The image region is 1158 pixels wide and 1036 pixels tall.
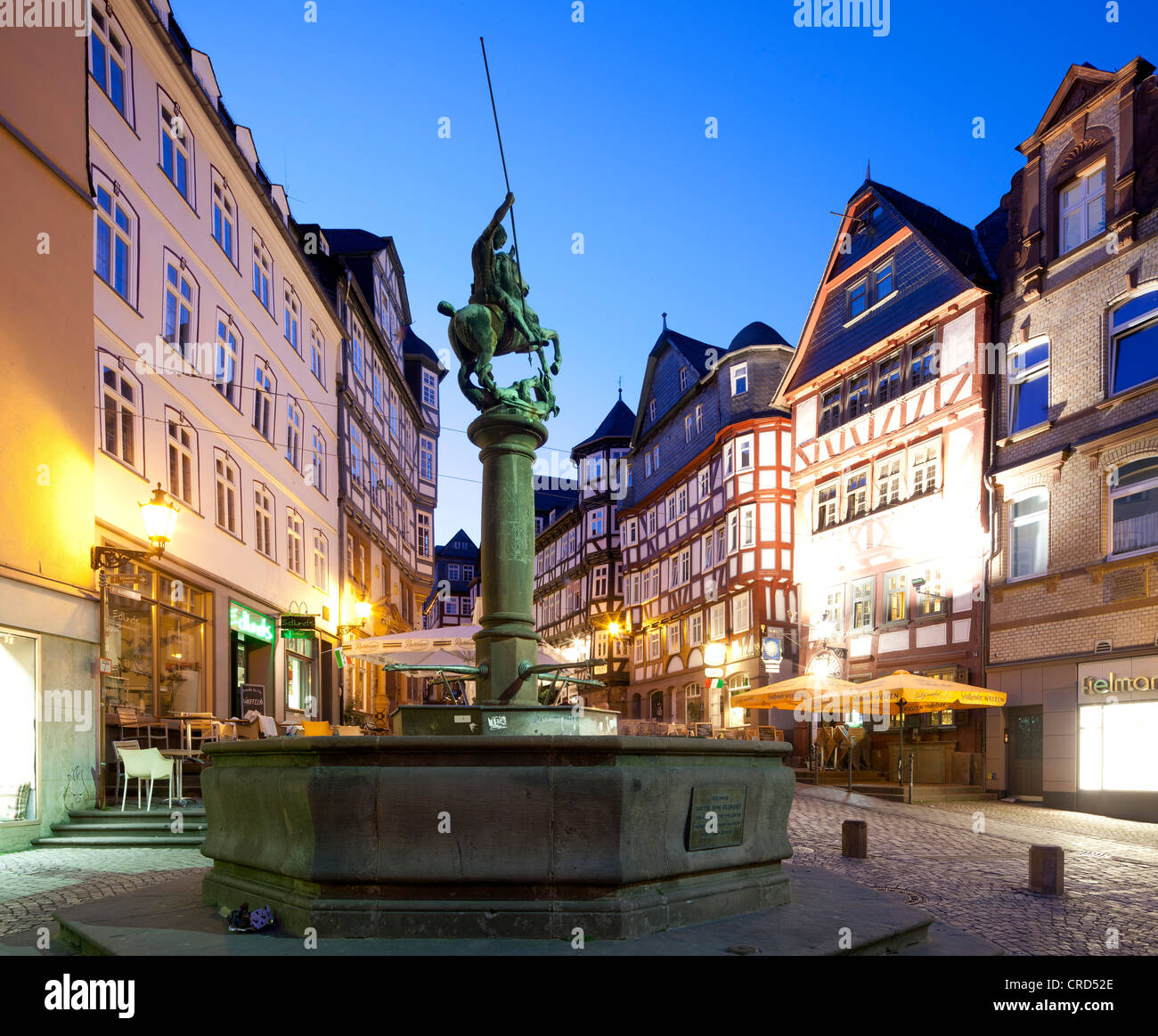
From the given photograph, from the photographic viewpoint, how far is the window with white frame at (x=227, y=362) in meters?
19.3

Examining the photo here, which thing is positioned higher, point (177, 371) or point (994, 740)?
point (177, 371)

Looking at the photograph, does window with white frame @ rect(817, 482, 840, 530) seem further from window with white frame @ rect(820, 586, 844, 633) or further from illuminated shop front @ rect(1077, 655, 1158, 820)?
illuminated shop front @ rect(1077, 655, 1158, 820)

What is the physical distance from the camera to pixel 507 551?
24.3ft

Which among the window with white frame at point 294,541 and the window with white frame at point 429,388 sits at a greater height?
the window with white frame at point 429,388

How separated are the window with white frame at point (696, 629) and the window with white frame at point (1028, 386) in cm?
1858

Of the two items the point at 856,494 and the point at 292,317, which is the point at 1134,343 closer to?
the point at 856,494

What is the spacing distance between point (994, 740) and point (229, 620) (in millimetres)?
15599

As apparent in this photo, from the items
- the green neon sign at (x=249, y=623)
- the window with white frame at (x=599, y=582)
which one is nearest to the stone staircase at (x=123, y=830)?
the green neon sign at (x=249, y=623)

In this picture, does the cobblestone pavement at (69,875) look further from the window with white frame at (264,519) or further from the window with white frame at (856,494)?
the window with white frame at (856,494)

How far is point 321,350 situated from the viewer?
92.5 ft

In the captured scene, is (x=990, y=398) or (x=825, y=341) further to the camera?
(x=825, y=341)
